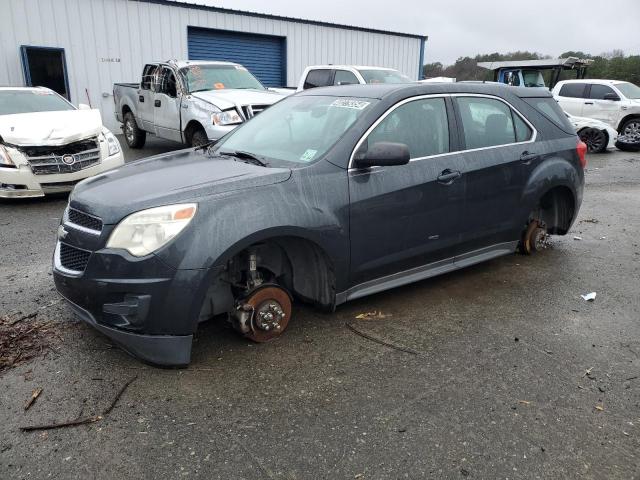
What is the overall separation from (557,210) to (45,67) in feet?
45.0

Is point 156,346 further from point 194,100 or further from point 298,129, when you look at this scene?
point 194,100

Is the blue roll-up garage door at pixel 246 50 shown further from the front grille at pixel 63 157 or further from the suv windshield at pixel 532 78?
the front grille at pixel 63 157

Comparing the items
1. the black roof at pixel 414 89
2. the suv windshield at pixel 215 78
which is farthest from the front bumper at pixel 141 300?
the suv windshield at pixel 215 78

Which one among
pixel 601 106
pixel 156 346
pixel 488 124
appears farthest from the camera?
pixel 601 106

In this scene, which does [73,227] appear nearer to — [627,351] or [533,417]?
[533,417]

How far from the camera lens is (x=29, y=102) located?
27.7 feet

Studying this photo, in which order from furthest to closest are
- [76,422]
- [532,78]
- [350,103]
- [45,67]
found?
[532,78] < [45,67] < [350,103] < [76,422]

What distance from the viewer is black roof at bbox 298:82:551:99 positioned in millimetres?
4004

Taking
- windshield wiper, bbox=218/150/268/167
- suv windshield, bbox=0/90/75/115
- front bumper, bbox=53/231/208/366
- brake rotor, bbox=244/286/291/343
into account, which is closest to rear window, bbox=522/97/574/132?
windshield wiper, bbox=218/150/268/167

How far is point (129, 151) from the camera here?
41.3ft

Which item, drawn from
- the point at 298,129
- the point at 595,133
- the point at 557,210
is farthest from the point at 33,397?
the point at 595,133

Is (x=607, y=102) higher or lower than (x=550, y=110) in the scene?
lower

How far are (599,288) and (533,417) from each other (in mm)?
2353

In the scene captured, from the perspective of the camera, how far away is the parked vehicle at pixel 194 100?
9227mm
